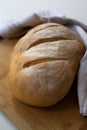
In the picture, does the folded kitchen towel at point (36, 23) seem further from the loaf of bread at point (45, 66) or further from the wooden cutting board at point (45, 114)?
the wooden cutting board at point (45, 114)

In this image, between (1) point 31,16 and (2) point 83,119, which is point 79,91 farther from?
(1) point 31,16

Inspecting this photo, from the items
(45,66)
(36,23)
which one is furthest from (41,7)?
(45,66)

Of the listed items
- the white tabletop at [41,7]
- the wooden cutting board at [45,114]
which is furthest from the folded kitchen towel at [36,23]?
the wooden cutting board at [45,114]

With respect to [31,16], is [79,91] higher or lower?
lower

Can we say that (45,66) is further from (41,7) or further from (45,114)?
(41,7)

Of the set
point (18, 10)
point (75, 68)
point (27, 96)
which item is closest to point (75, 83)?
point (75, 68)

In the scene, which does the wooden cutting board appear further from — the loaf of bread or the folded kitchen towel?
the folded kitchen towel
